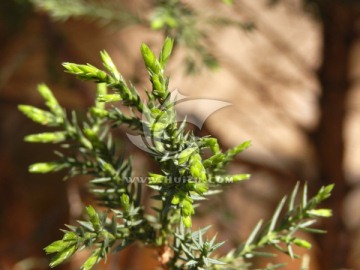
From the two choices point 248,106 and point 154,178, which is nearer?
point 154,178

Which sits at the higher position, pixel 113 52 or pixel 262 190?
pixel 113 52

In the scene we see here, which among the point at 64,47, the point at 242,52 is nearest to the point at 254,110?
the point at 242,52

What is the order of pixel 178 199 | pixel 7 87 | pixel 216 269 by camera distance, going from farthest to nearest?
pixel 7 87
pixel 216 269
pixel 178 199

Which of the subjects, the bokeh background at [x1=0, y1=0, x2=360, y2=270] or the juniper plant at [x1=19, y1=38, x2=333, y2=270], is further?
the bokeh background at [x1=0, y1=0, x2=360, y2=270]

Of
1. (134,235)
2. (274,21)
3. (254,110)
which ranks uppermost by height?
(274,21)

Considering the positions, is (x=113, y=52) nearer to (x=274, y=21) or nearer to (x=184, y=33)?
(x=274, y=21)
